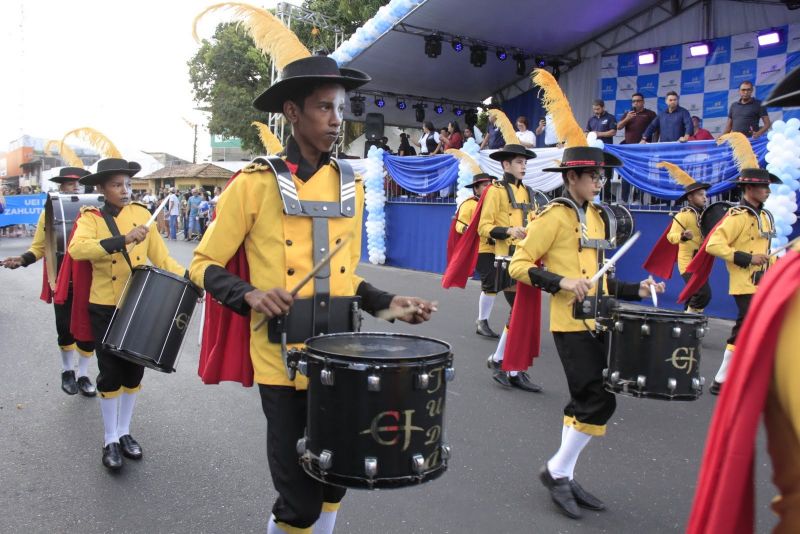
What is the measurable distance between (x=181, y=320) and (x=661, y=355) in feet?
9.19

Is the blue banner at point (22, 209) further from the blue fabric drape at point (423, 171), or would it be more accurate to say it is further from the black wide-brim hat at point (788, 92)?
the black wide-brim hat at point (788, 92)

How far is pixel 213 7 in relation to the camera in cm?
320

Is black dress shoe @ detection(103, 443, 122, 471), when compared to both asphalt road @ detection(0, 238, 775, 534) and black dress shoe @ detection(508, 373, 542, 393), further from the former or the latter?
black dress shoe @ detection(508, 373, 542, 393)

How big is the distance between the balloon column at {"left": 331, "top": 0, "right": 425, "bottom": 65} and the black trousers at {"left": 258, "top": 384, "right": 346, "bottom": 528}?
553 inches

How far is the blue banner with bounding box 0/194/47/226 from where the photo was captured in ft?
70.0

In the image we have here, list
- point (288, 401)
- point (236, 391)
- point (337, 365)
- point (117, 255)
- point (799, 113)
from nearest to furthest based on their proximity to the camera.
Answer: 1. point (337, 365)
2. point (288, 401)
3. point (117, 255)
4. point (236, 391)
5. point (799, 113)

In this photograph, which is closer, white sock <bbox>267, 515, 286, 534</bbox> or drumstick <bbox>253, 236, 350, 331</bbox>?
drumstick <bbox>253, 236, 350, 331</bbox>

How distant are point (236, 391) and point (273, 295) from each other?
397 centimetres

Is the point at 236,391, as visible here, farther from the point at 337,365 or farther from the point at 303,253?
the point at 337,365

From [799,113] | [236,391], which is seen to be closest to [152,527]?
[236,391]

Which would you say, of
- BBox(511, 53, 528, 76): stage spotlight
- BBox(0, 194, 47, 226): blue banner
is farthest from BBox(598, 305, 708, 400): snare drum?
BBox(0, 194, 47, 226): blue banner

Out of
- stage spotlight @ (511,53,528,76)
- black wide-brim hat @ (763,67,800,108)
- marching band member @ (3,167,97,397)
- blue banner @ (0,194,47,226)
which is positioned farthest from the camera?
blue banner @ (0,194,47,226)

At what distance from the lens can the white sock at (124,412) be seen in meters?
4.64

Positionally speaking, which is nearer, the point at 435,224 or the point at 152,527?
Answer: the point at 152,527
